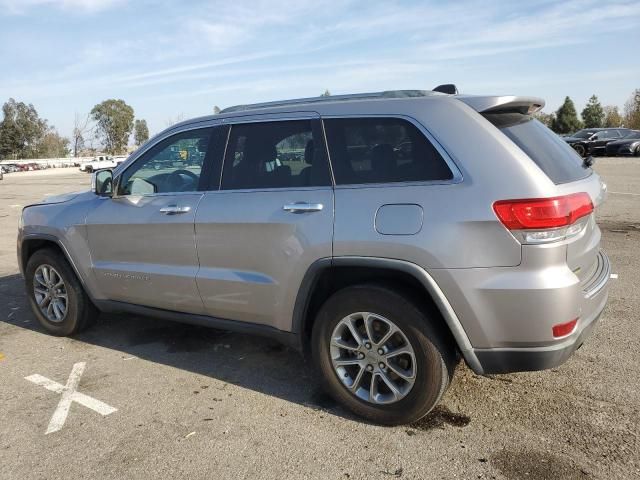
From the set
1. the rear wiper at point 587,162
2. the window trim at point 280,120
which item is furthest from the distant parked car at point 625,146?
the window trim at point 280,120

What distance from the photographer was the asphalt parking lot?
2814 millimetres

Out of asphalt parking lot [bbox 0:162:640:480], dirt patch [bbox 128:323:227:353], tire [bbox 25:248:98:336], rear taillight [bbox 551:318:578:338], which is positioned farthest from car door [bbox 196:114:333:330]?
tire [bbox 25:248:98:336]

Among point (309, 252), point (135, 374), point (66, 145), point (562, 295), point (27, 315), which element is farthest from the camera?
point (66, 145)

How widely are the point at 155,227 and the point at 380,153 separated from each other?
1784 mm

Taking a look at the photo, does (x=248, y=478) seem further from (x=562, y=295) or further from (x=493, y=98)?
(x=493, y=98)

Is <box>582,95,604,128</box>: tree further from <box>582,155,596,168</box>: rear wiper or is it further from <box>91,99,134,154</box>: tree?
<box>91,99,134,154</box>: tree

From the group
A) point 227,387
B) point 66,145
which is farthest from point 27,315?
point 66,145

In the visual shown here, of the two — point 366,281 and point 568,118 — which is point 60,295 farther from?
point 568,118

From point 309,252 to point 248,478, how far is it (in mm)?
1234

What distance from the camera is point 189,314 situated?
158 inches

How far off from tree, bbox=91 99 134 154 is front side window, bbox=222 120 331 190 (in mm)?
91767

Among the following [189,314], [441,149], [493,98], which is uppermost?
[493,98]

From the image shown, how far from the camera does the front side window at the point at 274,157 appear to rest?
133 inches

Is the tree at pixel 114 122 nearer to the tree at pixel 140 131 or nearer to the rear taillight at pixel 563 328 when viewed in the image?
the tree at pixel 140 131
